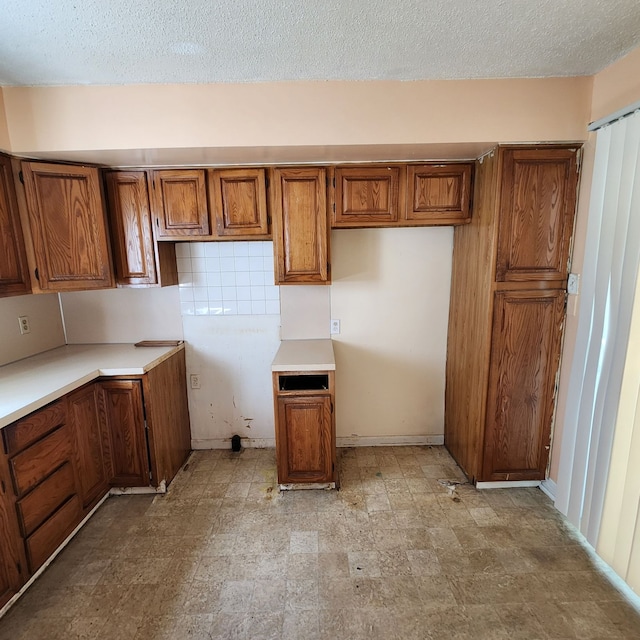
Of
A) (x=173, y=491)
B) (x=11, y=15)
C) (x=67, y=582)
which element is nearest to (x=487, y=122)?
(x=11, y=15)

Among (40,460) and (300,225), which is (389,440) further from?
(40,460)

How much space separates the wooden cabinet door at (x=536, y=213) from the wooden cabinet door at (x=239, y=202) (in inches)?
55.6

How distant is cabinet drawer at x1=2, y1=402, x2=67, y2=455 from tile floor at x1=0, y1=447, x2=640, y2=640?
2.26ft

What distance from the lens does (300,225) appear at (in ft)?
7.27

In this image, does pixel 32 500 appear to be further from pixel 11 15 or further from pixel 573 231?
pixel 573 231

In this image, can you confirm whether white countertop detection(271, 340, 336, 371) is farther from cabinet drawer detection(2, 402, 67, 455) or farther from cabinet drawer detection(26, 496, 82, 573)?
cabinet drawer detection(26, 496, 82, 573)

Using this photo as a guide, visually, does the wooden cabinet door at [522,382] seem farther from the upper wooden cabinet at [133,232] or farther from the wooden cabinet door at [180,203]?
the upper wooden cabinet at [133,232]

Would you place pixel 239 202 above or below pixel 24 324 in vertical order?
above

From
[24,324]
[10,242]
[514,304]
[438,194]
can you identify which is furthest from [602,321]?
[24,324]

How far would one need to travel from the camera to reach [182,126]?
182cm

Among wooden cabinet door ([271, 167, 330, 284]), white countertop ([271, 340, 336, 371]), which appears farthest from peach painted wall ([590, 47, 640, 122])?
white countertop ([271, 340, 336, 371])

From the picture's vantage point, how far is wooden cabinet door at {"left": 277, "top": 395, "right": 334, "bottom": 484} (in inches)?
85.7

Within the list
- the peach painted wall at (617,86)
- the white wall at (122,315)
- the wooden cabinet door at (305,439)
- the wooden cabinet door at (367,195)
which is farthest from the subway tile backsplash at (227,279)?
the peach painted wall at (617,86)

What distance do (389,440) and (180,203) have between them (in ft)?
7.69
